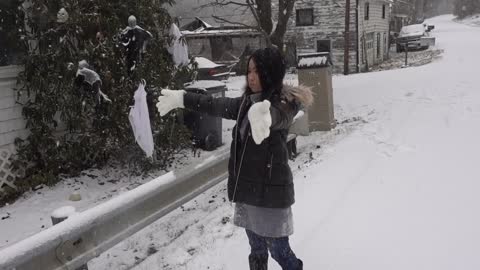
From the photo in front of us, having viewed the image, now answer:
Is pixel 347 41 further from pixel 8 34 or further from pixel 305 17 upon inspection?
pixel 8 34

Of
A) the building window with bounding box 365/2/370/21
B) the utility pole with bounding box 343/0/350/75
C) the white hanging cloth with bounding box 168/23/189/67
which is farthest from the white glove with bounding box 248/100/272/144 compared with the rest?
the building window with bounding box 365/2/370/21

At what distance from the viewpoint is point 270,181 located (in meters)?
2.88

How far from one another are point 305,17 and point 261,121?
25.3 meters

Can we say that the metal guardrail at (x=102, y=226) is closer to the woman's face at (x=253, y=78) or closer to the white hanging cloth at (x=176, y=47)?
the woman's face at (x=253, y=78)

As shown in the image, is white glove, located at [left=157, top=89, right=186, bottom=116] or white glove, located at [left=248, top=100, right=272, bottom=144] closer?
white glove, located at [left=248, top=100, right=272, bottom=144]

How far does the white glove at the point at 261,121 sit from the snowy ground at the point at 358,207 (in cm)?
139

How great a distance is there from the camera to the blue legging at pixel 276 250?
301cm

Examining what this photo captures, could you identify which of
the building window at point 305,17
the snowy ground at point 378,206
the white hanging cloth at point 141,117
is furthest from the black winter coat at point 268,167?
the building window at point 305,17

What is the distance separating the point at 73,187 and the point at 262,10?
25.4 ft

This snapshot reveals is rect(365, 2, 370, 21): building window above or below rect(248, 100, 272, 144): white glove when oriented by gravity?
above

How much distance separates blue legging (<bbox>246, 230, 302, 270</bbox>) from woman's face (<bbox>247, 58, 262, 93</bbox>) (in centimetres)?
99

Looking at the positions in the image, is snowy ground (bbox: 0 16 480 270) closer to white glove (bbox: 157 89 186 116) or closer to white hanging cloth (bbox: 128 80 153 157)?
white hanging cloth (bbox: 128 80 153 157)

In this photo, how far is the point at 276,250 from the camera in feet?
9.95

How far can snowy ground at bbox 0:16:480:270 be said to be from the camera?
143 inches
